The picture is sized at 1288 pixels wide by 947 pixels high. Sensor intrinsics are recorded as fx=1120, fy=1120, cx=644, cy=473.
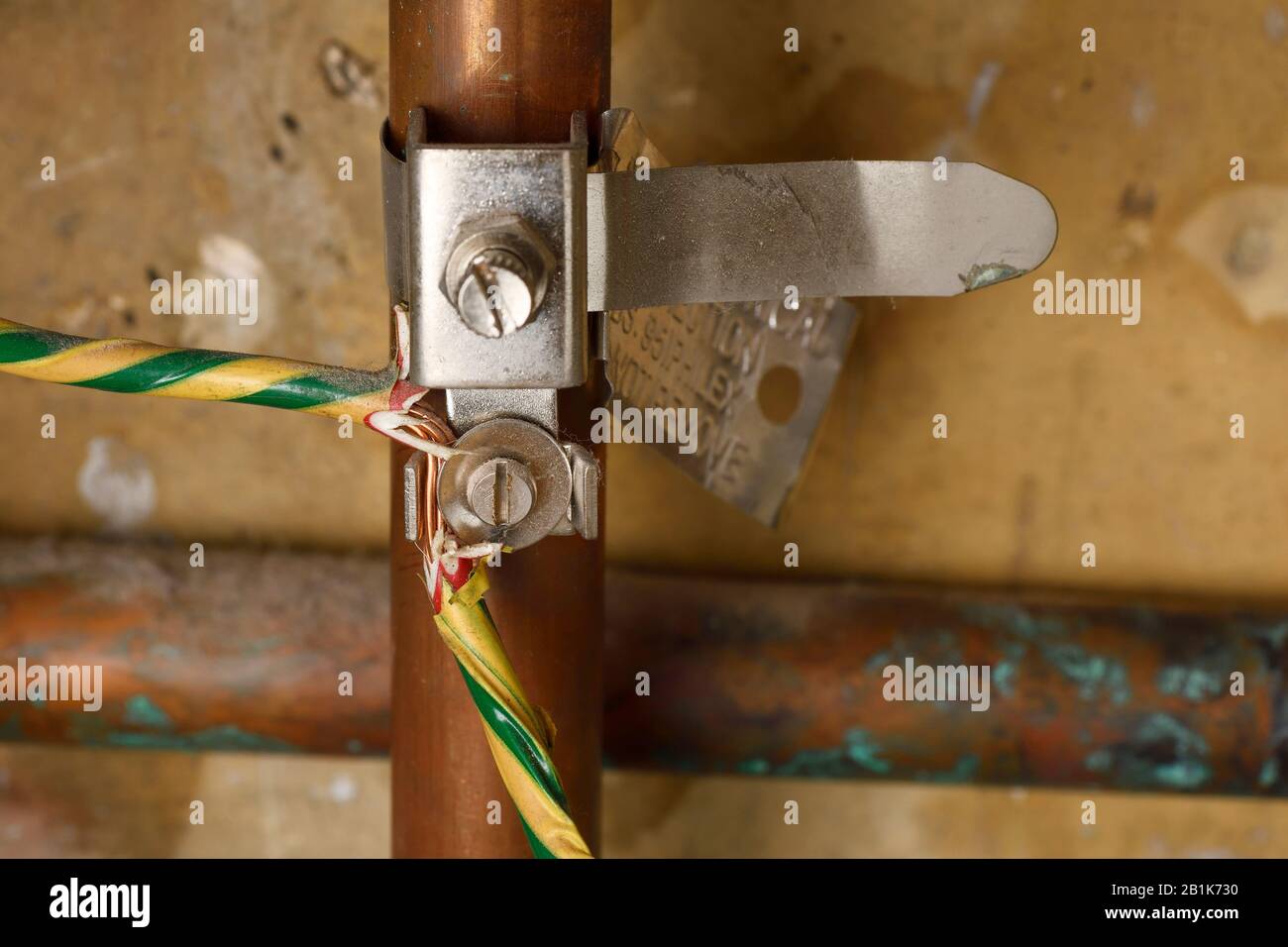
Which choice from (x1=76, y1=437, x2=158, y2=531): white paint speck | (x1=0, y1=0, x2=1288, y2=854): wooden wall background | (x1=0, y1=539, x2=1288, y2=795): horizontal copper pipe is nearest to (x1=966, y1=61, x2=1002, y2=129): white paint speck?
(x1=0, y1=0, x2=1288, y2=854): wooden wall background

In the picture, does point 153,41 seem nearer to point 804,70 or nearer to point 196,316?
point 196,316

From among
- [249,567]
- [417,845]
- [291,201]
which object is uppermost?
[291,201]

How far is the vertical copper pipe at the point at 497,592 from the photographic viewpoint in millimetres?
502

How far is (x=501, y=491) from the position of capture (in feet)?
1.55

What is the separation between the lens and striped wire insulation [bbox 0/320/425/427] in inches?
19.4

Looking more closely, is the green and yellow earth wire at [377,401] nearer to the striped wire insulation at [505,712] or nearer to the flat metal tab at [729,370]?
the striped wire insulation at [505,712]

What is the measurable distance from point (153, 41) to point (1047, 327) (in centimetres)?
77

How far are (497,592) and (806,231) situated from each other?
0.22 meters

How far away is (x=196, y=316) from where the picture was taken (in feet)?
3.12

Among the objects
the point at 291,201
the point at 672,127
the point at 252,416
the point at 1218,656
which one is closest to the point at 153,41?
the point at 291,201

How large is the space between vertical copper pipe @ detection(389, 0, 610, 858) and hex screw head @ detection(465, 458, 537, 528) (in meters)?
0.05

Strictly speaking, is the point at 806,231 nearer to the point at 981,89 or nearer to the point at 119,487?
the point at 981,89

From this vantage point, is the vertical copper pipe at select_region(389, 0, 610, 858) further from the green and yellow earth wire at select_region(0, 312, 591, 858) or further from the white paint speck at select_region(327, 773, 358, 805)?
the white paint speck at select_region(327, 773, 358, 805)

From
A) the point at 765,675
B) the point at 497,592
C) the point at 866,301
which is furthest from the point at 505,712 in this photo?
the point at 866,301
